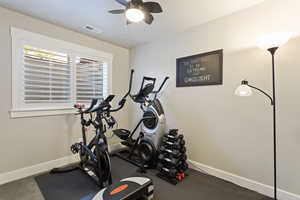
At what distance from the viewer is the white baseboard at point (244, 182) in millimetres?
1827

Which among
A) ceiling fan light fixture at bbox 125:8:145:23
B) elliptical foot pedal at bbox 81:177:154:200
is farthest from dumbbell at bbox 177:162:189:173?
ceiling fan light fixture at bbox 125:8:145:23

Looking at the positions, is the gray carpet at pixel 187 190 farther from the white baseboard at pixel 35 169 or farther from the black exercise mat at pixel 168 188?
the white baseboard at pixel 35 169

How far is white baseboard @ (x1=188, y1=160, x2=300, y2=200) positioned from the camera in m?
1.83

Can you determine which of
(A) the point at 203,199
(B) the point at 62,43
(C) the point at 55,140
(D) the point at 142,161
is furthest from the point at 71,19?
(A) the point at 203,199

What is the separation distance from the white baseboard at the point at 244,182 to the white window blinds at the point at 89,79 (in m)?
2.55

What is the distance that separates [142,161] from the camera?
2.73 meters

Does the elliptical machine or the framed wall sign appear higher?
the framed wall sign

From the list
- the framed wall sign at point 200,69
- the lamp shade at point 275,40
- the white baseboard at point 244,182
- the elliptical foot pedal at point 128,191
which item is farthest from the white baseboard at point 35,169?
the lamp shade at point 275,40

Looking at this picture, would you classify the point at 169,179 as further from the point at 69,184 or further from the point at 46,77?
the point at 46,77

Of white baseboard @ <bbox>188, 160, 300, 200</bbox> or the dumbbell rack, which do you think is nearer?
white baseboard @ <bbox>188, 160, 300, 200</bbox>

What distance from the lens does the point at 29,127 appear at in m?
2.41

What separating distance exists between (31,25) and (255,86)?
3.67 meters

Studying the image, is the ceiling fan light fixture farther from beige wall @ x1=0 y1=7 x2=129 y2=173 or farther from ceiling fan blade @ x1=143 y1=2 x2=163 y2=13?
beige wall @ x1=0 y1=7 x2=129 y2=173

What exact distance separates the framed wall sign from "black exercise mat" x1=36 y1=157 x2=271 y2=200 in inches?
63.1
